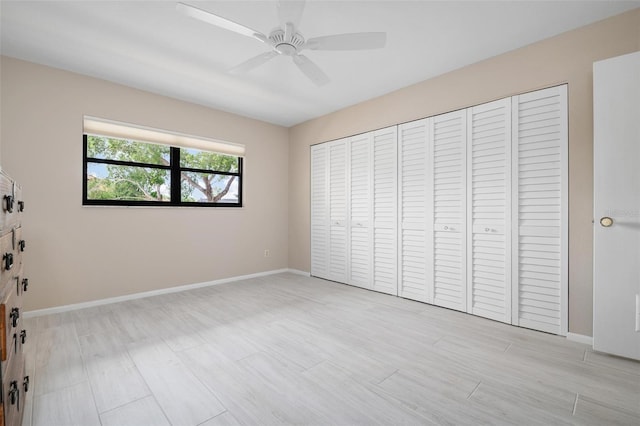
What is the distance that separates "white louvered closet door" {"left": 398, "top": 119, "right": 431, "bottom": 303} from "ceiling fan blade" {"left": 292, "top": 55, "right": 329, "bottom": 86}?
4.56 feet

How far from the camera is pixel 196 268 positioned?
408 cm

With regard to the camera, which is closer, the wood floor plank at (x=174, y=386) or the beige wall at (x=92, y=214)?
the wood floor plank at (x=174, y=386)

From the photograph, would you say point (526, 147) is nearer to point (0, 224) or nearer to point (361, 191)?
point (361, 191)

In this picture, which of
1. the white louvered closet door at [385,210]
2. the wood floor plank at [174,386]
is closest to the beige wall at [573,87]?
the white louvered closet door at [385,210]

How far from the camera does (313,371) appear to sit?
76.7 inches

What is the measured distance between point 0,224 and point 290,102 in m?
3.44

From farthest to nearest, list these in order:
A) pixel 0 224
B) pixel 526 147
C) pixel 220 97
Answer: pixel 220 97, pixel 526 147, pixel 0 224

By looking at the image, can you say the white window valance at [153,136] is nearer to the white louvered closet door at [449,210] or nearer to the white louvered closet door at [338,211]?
the white louvered closet door at [338,211]

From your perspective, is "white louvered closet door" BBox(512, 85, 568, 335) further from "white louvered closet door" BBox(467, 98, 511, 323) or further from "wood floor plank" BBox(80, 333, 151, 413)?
"wood floor plank" BBox(80, 333, 151, 413)

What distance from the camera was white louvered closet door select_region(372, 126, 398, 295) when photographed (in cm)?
369

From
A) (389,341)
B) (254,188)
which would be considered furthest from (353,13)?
(254,188)

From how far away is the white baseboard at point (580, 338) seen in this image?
7.65ft

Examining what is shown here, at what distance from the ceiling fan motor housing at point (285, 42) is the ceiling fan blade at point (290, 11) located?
0.07 metres

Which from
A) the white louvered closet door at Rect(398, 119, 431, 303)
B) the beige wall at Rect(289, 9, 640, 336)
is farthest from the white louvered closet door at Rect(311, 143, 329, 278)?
the beige wall at Rect(289, 9, 640, 336)
